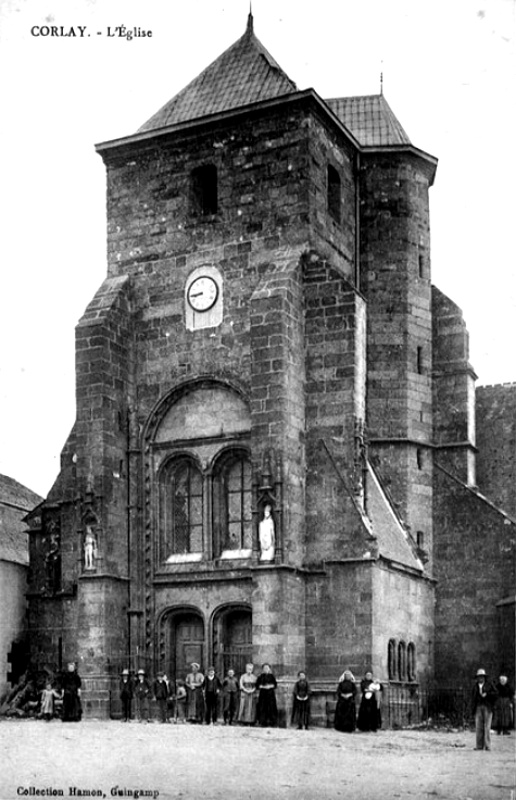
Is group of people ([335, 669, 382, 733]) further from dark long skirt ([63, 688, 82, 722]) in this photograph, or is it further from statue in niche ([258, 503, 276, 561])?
dark long skirt ([63, 688, 82, 722])

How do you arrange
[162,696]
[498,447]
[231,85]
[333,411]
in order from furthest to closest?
[498,447]
[231,85]
[333,411]
[162,696]

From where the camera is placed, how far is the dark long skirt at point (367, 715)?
23125 mm

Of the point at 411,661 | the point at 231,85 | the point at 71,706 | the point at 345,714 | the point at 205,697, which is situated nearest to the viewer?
the point at 345,714

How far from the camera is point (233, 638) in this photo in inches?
1059

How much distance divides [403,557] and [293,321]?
244 inches

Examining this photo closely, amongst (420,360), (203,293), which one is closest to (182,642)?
(203,293)

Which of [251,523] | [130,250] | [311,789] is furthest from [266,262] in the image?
[311,789]

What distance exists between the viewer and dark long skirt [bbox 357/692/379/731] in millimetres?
23125

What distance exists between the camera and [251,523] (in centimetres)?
2636

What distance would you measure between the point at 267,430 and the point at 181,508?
3597 mm

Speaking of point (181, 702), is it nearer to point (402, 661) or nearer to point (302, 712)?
point (302, 712)

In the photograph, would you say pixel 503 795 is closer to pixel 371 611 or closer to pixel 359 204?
pixel 371 611

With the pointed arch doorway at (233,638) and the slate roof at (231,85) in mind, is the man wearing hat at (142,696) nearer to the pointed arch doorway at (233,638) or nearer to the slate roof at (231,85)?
the pointed arch doorway at (233,638)

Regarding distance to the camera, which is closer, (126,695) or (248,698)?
(248,698)
